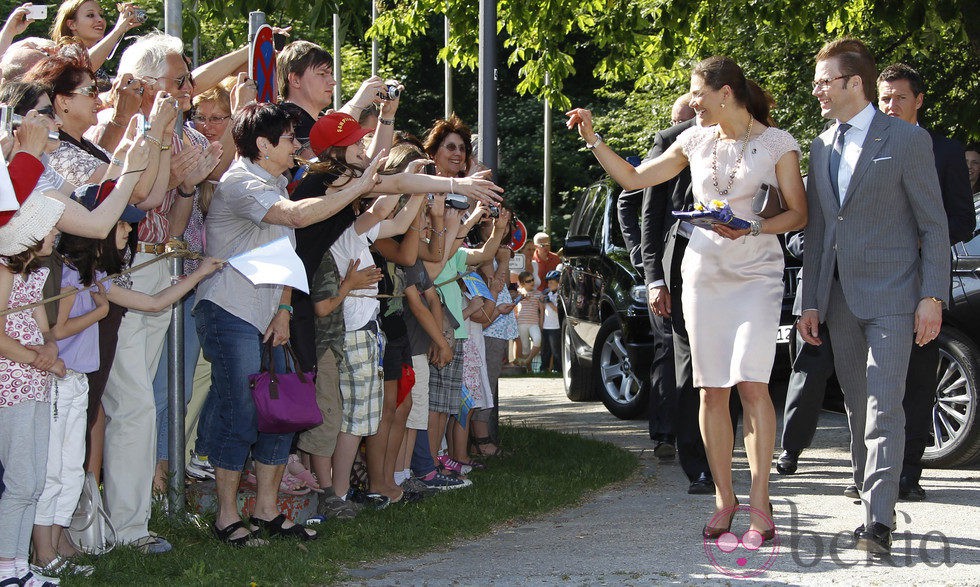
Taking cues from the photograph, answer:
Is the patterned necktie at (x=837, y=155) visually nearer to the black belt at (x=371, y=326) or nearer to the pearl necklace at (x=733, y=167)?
the pearl necklace at (x=733, y=167)

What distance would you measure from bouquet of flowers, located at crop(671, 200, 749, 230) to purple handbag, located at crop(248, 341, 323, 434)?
1.82 metres

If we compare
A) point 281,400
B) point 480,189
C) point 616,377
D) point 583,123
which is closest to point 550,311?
point 616,377

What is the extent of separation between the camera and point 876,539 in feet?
18.9

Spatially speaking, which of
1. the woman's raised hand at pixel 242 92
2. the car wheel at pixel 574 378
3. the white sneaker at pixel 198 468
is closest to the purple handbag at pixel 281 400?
the white sneaker at pixel 198 468

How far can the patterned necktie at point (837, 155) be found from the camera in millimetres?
6277

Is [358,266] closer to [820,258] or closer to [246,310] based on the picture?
[246,310]

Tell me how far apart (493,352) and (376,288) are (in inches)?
114

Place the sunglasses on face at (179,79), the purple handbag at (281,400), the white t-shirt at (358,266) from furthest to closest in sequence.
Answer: the white t-shirt at (358,266) → the sunglasses on face at (179,79) → the purple handbag at (281,400)

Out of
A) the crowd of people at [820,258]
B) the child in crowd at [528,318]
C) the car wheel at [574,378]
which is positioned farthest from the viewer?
the child in crowd at [528,318]

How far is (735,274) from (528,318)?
11.6 metres

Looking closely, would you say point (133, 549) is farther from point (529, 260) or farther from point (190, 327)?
point (529, 260)

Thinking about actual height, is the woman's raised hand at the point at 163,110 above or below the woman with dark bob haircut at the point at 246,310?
above

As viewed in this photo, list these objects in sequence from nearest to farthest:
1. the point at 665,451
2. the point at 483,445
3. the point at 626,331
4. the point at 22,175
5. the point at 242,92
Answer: the point at 22,175
the point at 242,92
the point at 665,451
the point at 483,445
the point at 626,331

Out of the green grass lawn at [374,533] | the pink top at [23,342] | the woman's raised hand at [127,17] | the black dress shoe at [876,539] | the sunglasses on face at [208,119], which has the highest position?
the woman's raised hand at [127,17]
